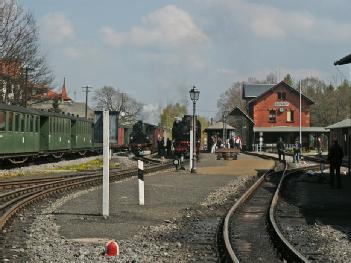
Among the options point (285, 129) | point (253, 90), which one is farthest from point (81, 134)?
point (253, 90)

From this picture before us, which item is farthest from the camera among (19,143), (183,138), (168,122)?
(168,122)

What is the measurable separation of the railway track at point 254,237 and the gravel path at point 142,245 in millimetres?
321

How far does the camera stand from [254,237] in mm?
10547

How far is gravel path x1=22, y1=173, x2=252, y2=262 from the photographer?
338 inches

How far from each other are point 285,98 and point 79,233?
7452 cm

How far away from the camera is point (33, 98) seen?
5753 centimetres

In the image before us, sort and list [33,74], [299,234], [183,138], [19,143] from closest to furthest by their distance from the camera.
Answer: [299,234] → [19,143] → [183,138] → [33,74]

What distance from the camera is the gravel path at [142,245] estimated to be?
8586 mm

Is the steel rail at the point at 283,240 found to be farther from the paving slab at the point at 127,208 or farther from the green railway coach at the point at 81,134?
the green railway coach at the point at 81,134

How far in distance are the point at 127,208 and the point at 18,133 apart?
15.1 m

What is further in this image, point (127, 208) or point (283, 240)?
point (127, 208)

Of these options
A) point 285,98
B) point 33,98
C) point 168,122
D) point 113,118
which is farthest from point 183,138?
point 168,122

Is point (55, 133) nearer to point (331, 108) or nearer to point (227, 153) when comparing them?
point (227, 153)

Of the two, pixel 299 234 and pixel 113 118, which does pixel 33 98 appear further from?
pixel 299 234
